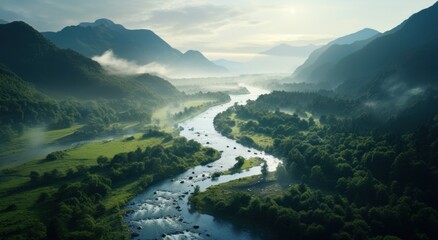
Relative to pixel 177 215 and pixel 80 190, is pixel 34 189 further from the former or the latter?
pixel 177 215

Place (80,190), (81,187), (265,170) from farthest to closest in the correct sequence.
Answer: (265,170), (81,187), (80,190)

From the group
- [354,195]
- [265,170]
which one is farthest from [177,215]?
[354,195]

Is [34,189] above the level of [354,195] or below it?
above

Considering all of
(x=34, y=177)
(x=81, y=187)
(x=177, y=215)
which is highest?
(x=34, y=177)

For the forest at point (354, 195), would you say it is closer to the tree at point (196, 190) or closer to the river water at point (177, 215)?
the tree at point (196, 190)

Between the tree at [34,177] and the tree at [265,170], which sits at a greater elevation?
the tree at [34,177]

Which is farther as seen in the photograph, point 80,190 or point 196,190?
point 196,190

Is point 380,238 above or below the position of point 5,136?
Answer: below

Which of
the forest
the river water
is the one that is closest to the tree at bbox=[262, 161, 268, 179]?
the forest

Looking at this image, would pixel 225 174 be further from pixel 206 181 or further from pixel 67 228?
pixel 67 228

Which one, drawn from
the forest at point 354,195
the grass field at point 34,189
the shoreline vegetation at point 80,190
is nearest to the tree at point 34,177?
the shoreline vegetation at point 80,190

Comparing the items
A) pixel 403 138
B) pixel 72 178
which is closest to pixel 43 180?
pixel 72 178
